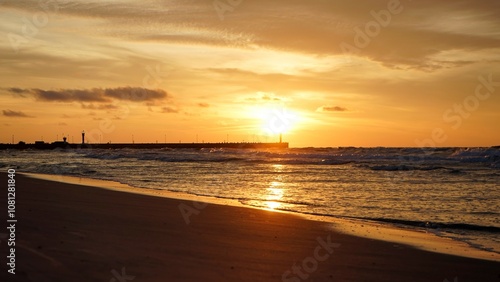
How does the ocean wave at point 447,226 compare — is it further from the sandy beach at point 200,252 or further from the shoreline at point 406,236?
the sandy beach at point 200,252

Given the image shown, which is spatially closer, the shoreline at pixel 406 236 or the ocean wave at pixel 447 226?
the shoreline at pixel 406 236

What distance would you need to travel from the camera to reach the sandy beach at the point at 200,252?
6949 mm

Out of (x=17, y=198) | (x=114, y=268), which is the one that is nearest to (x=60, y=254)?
(x=114, y=268)

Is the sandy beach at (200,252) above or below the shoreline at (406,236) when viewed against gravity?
above

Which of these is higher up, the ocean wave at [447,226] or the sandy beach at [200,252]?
the sandy beach at [200,252]

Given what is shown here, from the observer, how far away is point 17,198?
47.7ft

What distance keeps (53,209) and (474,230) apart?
1147 cm

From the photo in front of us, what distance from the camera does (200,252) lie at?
8.48 m

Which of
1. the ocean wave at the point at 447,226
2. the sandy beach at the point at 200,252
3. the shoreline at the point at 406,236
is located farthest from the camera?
the ocean wave at the point at 447,226

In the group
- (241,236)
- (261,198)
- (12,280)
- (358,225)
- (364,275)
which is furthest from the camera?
(261,198)

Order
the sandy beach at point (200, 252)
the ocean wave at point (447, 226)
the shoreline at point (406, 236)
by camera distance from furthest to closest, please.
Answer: the ocean wave at point (447, 226), the shoreline at point (406, 236), the sandy beach at point (200, 252)

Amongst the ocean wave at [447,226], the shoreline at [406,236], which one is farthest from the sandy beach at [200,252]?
the ocean wave at [447,226]

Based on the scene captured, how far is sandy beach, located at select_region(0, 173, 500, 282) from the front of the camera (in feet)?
22.8

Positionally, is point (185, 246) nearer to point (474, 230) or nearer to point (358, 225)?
point (358, 225)
